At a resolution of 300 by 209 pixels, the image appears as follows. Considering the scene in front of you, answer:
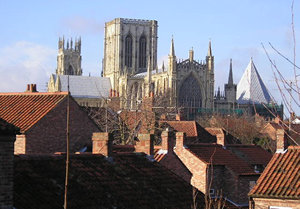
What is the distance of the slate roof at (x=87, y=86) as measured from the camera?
438ft

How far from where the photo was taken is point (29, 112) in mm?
25938

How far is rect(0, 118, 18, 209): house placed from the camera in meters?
12.1

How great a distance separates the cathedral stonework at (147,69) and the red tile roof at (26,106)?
82877 millimetres

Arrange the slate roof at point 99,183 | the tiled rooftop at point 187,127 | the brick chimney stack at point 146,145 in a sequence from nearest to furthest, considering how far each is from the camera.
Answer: the slate roof at point 99,183 < the brick chimney stack at point 146,145 < the tiled rooftop at point 187,127

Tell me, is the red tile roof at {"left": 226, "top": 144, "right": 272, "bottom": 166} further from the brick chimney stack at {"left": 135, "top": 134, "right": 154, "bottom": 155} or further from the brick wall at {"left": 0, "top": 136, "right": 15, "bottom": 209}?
the brick wall at {"left": 0, "top": 136, "right": 15, "bottom": 209}

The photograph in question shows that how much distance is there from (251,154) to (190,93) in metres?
94.4

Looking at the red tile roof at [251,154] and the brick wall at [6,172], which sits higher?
the brick wall at [6,172]

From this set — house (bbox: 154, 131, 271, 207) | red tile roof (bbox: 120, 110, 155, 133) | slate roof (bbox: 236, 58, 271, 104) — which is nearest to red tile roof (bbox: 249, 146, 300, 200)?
house (bbox: 154, 131, 271, 207)

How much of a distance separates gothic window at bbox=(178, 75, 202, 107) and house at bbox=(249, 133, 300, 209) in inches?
4274

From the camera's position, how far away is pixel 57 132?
25.9 metres

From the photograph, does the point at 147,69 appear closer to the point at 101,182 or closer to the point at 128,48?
the point at 128,48

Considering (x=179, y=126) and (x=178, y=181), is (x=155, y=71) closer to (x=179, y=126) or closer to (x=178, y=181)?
(x=179, y=126)

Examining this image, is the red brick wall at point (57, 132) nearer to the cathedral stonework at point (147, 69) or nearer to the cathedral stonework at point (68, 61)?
the cathedral stonework at point (147, 69)

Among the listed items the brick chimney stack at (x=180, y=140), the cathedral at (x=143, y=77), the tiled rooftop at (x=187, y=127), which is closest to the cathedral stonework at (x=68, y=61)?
the cathedral at (x=143, y=77)
